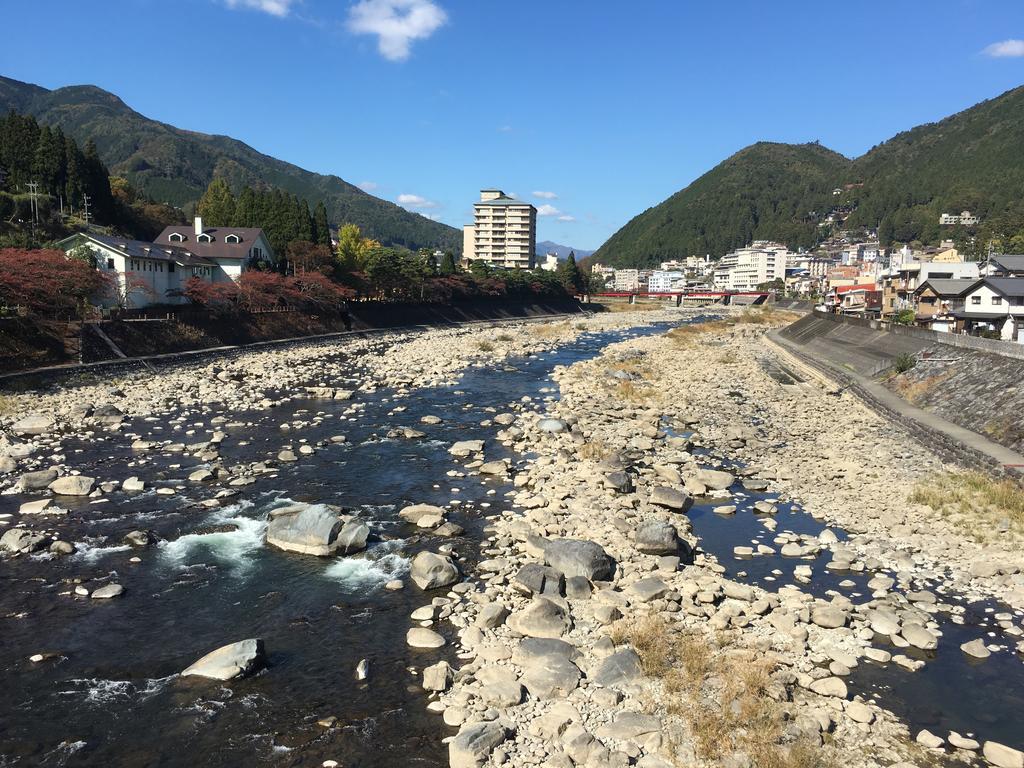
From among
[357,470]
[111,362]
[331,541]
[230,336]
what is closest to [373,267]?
[230,336]

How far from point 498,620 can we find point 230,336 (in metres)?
40.5

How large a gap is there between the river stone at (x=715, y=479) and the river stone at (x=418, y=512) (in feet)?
24.8

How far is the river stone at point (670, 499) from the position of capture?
15547 mm

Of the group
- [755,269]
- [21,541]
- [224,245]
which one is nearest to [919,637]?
[21,541]

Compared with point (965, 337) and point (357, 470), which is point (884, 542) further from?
point (965, 337)

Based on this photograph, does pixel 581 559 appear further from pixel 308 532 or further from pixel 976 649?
pixel 976 649

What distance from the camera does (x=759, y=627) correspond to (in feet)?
33.0

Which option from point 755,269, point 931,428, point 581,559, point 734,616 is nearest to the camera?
point 734,616

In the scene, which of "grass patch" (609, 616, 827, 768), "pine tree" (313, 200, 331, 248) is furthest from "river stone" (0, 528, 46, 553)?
"pine tree" (313, 200, 331, 248)

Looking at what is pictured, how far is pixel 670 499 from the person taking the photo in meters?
15.7

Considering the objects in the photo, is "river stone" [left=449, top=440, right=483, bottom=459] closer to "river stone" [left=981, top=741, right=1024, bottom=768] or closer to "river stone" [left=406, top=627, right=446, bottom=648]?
"river stone" [left=406, top=627, right=446, bottom=648]

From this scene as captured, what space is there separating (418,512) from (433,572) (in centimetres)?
Result: 343

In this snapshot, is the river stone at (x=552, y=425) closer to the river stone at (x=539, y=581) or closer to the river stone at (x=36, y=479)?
the river stone at (x=539, y=581)

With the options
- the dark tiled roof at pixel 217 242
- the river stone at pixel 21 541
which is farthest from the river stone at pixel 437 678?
the dark tiled roof at pixel 217 242
